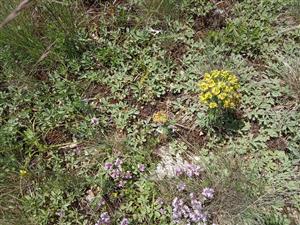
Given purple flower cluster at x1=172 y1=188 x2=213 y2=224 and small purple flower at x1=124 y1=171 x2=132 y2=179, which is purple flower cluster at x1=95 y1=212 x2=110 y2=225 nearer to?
small purple flower at x1=124 y1=171 x2=132 y2=179

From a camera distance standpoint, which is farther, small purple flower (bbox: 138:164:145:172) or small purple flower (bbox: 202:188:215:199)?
small purple flower (bbox: 138:164:145:172)

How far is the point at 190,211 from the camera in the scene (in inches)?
126

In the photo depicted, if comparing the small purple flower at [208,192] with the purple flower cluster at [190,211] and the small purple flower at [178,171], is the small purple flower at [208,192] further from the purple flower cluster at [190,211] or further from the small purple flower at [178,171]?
the small purple flower at [178,171]

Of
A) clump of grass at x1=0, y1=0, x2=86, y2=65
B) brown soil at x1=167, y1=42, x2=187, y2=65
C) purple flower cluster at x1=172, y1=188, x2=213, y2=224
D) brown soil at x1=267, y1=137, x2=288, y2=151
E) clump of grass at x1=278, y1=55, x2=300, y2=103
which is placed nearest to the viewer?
purple flower cluster at x1=172, y1=188, x2=213, y2=224

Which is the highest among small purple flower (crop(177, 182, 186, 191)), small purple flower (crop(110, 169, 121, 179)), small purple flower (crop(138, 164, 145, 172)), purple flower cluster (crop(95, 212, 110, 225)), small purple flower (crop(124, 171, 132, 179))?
small purple flower (crop(110, 169, 121, 179))

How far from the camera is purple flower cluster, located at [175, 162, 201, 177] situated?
333cm

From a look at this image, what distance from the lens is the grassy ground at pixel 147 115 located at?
A: 129 inches

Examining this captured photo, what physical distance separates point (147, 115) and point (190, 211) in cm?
98

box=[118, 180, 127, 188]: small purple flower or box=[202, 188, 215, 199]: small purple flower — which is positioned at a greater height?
box=[118, 180, 127, 188]: small purple flower

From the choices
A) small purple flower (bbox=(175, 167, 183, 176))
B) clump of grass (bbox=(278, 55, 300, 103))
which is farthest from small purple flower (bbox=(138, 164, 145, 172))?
clump of grass (bbox=(278, 55, 300, 103))

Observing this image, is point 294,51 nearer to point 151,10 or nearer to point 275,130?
point 275,130

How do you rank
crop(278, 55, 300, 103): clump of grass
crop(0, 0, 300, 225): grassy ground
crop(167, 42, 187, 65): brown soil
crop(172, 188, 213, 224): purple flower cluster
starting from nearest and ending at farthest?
crop(172, 188, 213, 224): purple flower cluster, crop(0, 0, 300, 225): grassy ground, crop(278, 55, 300, 103): clump of grass, crop(167, 42, 187, 65): brown soil

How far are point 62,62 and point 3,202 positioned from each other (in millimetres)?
1371

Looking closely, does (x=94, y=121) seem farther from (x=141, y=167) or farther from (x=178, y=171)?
(x=178, y=171)
